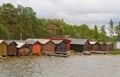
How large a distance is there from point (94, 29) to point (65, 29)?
47.5ft

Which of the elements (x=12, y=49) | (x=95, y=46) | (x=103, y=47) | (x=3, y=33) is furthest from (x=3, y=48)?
(x=103, y=47)

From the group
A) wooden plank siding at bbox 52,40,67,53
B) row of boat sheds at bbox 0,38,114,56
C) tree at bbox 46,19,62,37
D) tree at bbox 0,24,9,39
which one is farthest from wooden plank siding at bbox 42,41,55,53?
tree at bbox 46,19,62,37

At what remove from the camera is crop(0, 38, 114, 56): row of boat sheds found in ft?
263

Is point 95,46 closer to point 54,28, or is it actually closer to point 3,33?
point 54,28

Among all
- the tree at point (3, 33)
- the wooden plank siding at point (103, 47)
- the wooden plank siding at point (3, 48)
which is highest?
the tree at point (3, 33)

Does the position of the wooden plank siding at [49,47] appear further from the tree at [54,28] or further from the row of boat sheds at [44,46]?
the tree at [54,28]

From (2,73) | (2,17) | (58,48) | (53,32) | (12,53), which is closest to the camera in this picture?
(2,73)

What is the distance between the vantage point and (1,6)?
107625 mm

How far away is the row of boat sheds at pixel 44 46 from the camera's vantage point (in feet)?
263

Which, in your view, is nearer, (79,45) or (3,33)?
(3,33)

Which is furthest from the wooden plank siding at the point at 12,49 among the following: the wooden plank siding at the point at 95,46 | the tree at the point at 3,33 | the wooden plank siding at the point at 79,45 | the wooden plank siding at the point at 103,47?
the wooden plank siding at the point at 103,47

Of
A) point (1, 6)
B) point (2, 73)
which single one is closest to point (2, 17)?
point (1, 6)

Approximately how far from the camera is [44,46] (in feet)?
300

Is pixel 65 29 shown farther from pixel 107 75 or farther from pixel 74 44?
pixel 107 75
